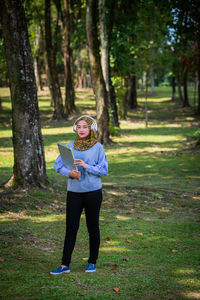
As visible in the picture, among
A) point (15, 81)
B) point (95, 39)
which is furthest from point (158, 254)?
point (95, 39)

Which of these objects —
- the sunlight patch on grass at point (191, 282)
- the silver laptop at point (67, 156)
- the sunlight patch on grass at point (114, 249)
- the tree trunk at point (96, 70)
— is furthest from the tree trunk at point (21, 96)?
the tree trunk at point (96, 70)

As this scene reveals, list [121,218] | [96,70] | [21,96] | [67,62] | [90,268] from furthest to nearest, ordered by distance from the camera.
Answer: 1. [67,62]
2. [96,70]
3. [21,96]
4. [121,218]
5. [90,268]

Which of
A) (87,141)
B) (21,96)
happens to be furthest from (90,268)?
(21,96)

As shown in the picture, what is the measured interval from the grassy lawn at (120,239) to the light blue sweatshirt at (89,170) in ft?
3.85

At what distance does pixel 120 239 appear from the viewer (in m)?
7.19

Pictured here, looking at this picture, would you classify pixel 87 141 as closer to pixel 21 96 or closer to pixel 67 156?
pixel 67 156

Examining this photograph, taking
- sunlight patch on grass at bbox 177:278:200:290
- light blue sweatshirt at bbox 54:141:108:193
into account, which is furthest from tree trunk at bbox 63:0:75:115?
sunlight patch on grass at bbox 177:278:200:290

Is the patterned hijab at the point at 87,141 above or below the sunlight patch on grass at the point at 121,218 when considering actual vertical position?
above

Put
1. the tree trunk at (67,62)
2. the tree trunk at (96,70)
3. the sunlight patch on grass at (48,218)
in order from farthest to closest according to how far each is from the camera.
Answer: the tree trunk at (67,62) < the tree trunk at (96,70) < the sunlight patch on grass at (48,218)

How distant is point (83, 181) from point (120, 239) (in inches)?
102

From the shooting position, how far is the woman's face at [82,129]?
16.8ft

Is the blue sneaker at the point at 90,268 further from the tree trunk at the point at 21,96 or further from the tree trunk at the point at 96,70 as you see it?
the tree trunk at the point at 96,70

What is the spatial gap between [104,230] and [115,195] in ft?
9.92

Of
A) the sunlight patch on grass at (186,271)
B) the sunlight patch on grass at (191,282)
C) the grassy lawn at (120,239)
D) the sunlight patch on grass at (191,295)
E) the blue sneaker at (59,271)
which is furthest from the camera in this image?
the sunlight patch on grass at (186,271)
